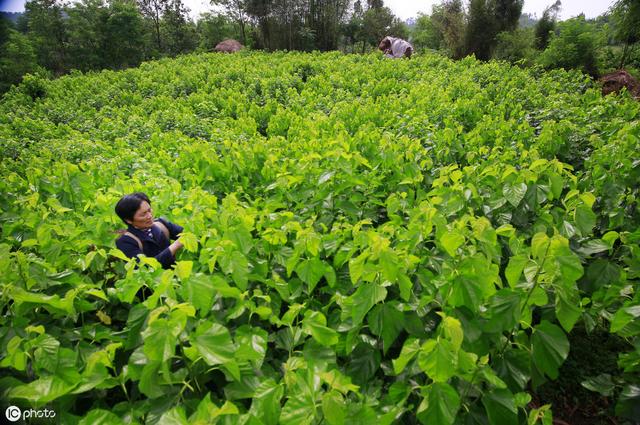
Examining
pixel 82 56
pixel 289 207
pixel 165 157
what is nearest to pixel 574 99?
pixel 289 207

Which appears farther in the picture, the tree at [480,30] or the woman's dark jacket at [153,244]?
the tree at [480,30]

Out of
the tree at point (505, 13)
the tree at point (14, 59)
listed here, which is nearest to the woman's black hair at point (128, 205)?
the tree at point (505, 13)

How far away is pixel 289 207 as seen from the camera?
9.31 feet

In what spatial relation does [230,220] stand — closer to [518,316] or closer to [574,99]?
[518,316]

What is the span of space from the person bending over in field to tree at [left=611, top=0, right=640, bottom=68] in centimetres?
1679

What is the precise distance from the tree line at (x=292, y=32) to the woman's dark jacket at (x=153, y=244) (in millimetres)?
14080

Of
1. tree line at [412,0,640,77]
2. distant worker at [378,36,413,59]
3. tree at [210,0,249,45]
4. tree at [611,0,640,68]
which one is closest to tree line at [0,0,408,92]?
tree at [210,0,249,45]

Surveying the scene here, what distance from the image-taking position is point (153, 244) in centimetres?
263

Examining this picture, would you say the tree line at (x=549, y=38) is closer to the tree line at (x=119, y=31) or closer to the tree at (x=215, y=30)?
the tree line at (x=119, y=31)

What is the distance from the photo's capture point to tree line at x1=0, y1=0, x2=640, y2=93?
1430 centimetres

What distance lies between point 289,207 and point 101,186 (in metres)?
1.85

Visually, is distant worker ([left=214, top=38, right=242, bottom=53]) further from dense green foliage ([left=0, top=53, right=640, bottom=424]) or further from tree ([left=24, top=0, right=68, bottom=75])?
dense green foliage ([left=0, top=53, right=640, bottom=424])

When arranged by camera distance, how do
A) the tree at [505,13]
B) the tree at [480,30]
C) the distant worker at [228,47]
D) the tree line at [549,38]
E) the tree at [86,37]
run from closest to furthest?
the tree line at [549,38]
the tree at [480,30]
the tree at [505,13]
the tree at [86,37]
the distant worker at [228,47]

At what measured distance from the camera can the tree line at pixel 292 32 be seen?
14.3m
